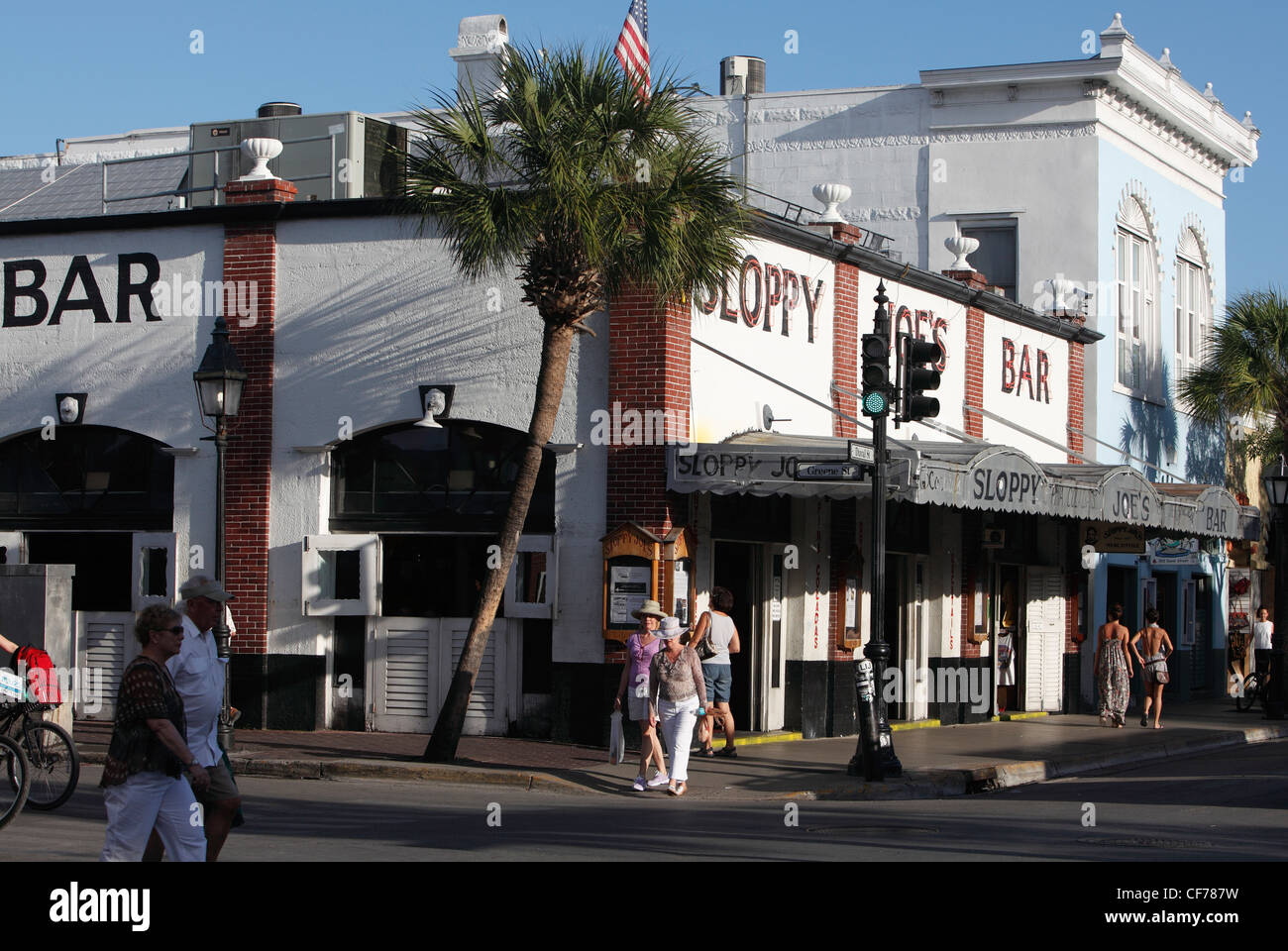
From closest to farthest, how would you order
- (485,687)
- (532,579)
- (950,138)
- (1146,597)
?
1. (532,579)
2. (485,687)
3. (1146,597)
4. (950,138)

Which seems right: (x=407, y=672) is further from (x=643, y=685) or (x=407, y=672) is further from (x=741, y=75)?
(x=741, y=75)

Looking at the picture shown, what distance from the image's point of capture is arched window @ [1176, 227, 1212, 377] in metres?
A: 35.1

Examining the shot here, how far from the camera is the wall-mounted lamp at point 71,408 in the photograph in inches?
804

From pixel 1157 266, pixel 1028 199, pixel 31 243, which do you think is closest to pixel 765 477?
pixel 31 243

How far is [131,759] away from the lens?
8109mm

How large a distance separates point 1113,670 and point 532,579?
29.8 feet

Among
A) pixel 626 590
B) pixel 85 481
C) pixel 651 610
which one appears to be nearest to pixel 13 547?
pixel 85 481

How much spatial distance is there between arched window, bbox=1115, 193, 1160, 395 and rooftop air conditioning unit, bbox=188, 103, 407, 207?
15.5m

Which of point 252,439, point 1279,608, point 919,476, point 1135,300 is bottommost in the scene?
point 1279,608

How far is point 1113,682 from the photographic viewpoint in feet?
77.5

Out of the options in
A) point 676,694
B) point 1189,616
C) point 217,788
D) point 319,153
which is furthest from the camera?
point 1189,616

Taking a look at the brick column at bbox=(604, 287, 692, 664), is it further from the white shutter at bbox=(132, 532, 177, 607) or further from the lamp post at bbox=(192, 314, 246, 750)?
the white shutter at bbox=(132, 532, 177, 607)
